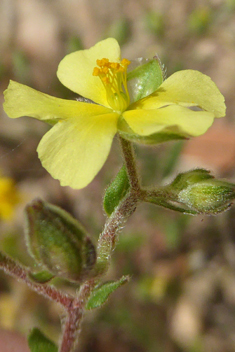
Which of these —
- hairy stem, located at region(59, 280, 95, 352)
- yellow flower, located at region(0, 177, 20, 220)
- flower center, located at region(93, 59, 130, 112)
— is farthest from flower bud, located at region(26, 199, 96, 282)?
yellow flower, located at region(0, 177, 20, 220)

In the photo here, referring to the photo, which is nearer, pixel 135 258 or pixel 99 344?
pixel 99 344

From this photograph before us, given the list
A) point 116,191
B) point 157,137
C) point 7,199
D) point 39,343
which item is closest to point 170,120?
point 157,137

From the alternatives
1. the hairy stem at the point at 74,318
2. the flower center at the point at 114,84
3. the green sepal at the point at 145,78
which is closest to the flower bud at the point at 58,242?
the hairy stem at the point at 74,318

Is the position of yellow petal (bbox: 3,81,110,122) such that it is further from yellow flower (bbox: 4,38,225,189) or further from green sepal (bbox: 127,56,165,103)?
green sepal (bbox: 127,56,165,103)

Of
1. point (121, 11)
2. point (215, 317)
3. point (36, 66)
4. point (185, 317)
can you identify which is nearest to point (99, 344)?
point (185, 317)

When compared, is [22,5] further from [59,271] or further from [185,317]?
[59,271]

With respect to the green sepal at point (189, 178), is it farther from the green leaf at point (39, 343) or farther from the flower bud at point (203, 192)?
the green leaf at point (39, 343)
